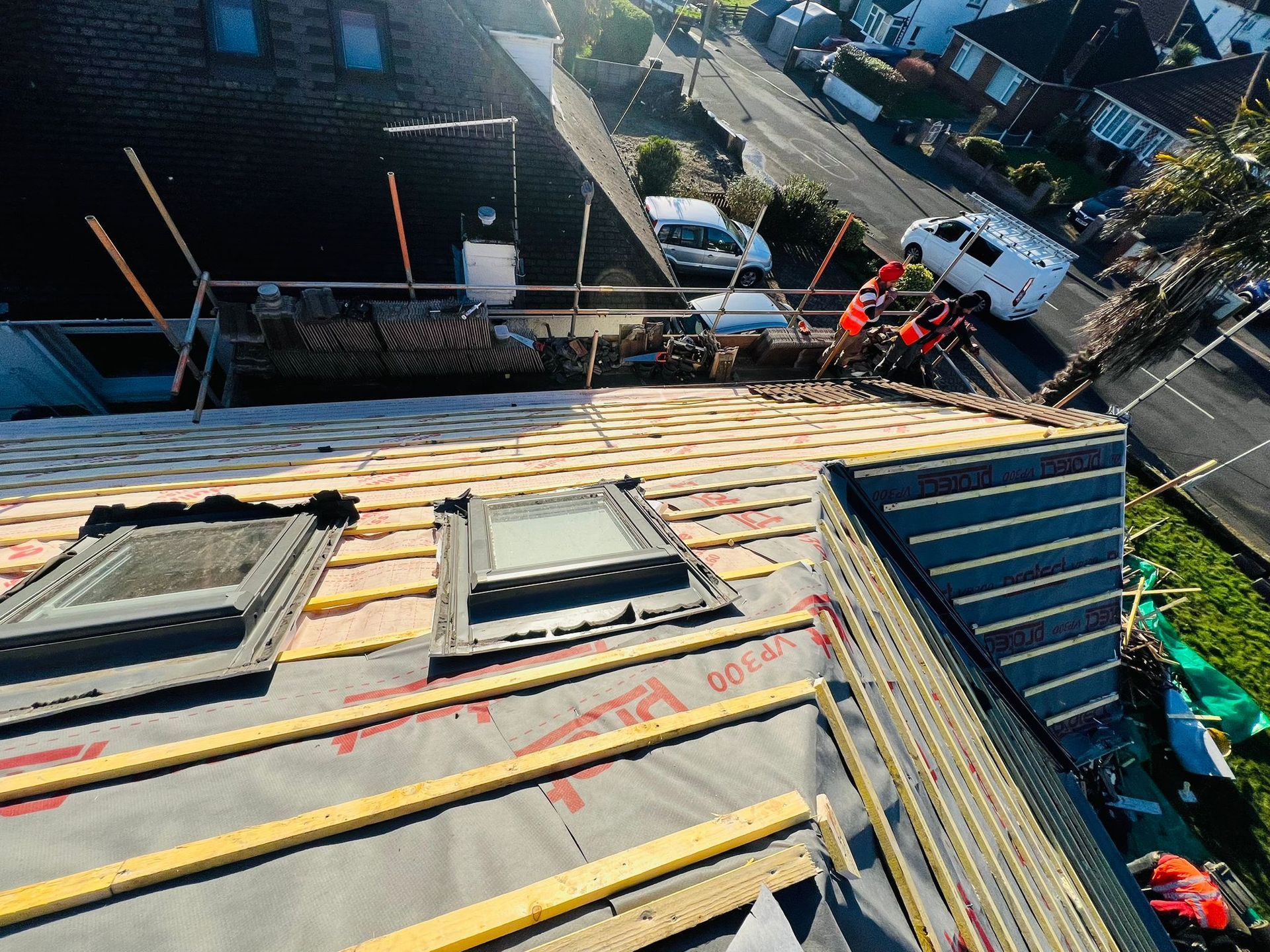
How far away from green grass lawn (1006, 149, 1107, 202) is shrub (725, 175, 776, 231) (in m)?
15.5

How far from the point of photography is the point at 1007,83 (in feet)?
97.2

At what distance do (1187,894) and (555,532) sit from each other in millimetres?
8135

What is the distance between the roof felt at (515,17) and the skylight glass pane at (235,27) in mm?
3521

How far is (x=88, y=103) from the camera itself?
8.12 metres

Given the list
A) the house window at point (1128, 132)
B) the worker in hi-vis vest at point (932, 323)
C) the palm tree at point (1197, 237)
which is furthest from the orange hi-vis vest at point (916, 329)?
the house window at point (1128, 132)

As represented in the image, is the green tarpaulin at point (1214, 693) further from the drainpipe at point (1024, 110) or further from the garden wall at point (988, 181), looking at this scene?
the drainpipe at point (1024, 110)

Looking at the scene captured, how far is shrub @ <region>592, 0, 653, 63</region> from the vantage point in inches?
1029

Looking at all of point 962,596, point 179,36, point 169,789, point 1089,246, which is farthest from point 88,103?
point 1089,246

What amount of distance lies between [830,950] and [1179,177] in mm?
13402

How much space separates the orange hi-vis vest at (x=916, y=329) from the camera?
1000 cm

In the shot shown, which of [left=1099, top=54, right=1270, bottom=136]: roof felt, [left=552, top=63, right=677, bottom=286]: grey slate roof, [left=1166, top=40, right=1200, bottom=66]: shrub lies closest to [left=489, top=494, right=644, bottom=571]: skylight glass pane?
[left=552, top=63, right=677, bottom=286]: grey slate roof

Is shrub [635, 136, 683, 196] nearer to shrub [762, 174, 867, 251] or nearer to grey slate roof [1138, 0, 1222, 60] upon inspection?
shrub [762, 174, 867, 251]

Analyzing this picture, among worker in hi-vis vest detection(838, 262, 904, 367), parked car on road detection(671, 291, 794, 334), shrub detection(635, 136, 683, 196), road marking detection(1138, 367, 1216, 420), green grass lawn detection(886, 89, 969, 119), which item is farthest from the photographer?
green grass lawn detection(886, 89, 969, 119)

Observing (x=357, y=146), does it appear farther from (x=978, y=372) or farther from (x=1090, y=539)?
(x=978, y=372)
